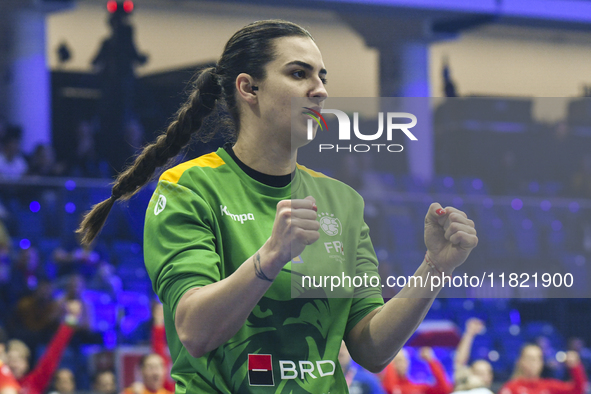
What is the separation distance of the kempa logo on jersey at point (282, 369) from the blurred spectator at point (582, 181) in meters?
0.61

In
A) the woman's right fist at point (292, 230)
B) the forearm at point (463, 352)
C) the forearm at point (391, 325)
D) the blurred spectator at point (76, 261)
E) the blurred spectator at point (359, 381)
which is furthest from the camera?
the blurred spectator at point (76, 261)

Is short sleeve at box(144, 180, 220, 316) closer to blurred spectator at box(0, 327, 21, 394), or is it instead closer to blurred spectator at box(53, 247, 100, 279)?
blurred spectator at box(0, 327, 21, 394)

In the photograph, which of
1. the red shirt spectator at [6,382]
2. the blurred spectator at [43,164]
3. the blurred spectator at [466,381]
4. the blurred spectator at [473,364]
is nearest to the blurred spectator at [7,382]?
the red shirt spectator at [6,382]

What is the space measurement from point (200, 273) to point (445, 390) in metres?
4.45

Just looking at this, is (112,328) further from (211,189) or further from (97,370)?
(211,189)

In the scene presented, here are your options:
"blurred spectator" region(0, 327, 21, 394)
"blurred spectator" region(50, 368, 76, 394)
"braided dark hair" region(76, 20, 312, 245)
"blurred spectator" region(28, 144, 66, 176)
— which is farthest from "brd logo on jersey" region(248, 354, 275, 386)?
"blurred spectator" region(28, 144, 66, 176)

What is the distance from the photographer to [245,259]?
125 cm

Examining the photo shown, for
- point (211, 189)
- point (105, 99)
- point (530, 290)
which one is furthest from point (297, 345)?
point (105, 99)

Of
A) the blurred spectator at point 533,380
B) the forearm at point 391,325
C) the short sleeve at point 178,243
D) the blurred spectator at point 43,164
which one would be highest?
the blurred spectator at point 43,164

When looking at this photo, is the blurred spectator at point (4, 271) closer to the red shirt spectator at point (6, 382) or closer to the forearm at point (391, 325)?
the red shirt spectator at point (6, 382)

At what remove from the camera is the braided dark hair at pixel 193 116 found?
139 cm

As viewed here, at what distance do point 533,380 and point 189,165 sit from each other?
4787 mm

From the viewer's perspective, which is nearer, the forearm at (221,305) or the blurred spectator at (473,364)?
the forearm at (221,305)

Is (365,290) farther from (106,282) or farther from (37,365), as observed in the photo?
(106,282)
